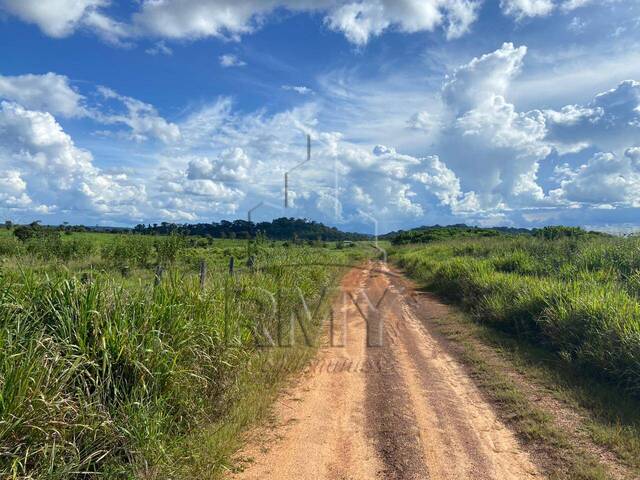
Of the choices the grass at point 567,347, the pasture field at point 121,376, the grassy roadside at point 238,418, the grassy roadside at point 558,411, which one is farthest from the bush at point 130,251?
the grassy roadside at point 558,411

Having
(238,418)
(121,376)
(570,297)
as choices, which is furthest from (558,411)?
(121,376)

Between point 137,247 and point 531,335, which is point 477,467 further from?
point 137,247

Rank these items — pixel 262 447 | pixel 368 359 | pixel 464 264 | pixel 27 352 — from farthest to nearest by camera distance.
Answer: pixel 464 264 < pixel 368 359 < pixel 262 447 < pixel 27 352

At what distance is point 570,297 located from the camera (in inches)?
308

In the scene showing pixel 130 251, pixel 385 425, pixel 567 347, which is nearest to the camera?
pixel 385 425

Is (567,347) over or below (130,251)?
below

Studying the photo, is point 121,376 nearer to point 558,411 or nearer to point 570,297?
point 558,411

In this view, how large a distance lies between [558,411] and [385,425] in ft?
6.99

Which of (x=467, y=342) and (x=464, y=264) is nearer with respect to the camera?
(x=467, y=342)

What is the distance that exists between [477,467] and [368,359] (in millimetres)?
3501

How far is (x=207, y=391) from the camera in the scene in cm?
488

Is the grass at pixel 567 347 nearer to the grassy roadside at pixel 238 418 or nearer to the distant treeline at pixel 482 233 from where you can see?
the grassy roadside at pixel 238 418

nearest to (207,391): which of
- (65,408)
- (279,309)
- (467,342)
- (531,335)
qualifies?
(65,408)

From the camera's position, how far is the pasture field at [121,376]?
3.06 meters
